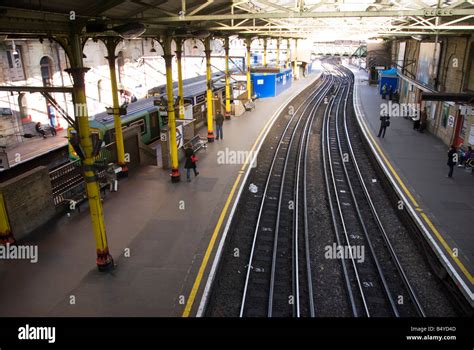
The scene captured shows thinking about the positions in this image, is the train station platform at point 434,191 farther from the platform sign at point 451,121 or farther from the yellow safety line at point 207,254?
the yellow safety line at point 207,254

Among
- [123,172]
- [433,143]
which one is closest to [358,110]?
[433,143]

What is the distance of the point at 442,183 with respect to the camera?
14.7 m

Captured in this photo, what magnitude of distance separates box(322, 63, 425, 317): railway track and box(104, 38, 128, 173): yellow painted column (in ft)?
26.2

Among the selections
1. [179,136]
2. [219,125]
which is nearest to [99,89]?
[219,125]

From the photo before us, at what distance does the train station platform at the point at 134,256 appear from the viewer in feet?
27.1

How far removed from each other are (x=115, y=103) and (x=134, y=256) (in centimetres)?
656

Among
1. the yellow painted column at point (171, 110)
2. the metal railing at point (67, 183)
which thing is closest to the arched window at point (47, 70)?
the yellow painted column at point (171, 110)

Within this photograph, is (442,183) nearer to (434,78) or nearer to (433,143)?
(433,143)

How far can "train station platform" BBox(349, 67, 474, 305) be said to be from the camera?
10.0 meters

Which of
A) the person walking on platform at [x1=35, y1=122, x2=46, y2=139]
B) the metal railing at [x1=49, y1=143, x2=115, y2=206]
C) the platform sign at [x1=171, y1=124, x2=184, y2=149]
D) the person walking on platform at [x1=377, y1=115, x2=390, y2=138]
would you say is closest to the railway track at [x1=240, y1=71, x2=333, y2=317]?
the platform sign at [x1=171, y1=124, x2=184, y2=149]

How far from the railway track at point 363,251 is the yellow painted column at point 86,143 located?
19.3ft

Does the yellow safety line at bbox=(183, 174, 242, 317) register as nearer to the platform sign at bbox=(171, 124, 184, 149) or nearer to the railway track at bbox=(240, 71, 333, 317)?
the railway track at bbox=(240, 71, 333, 317)

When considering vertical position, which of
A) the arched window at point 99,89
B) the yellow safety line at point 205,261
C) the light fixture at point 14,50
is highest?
the light fixture at point 14,50

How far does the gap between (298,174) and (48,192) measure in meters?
10.2
